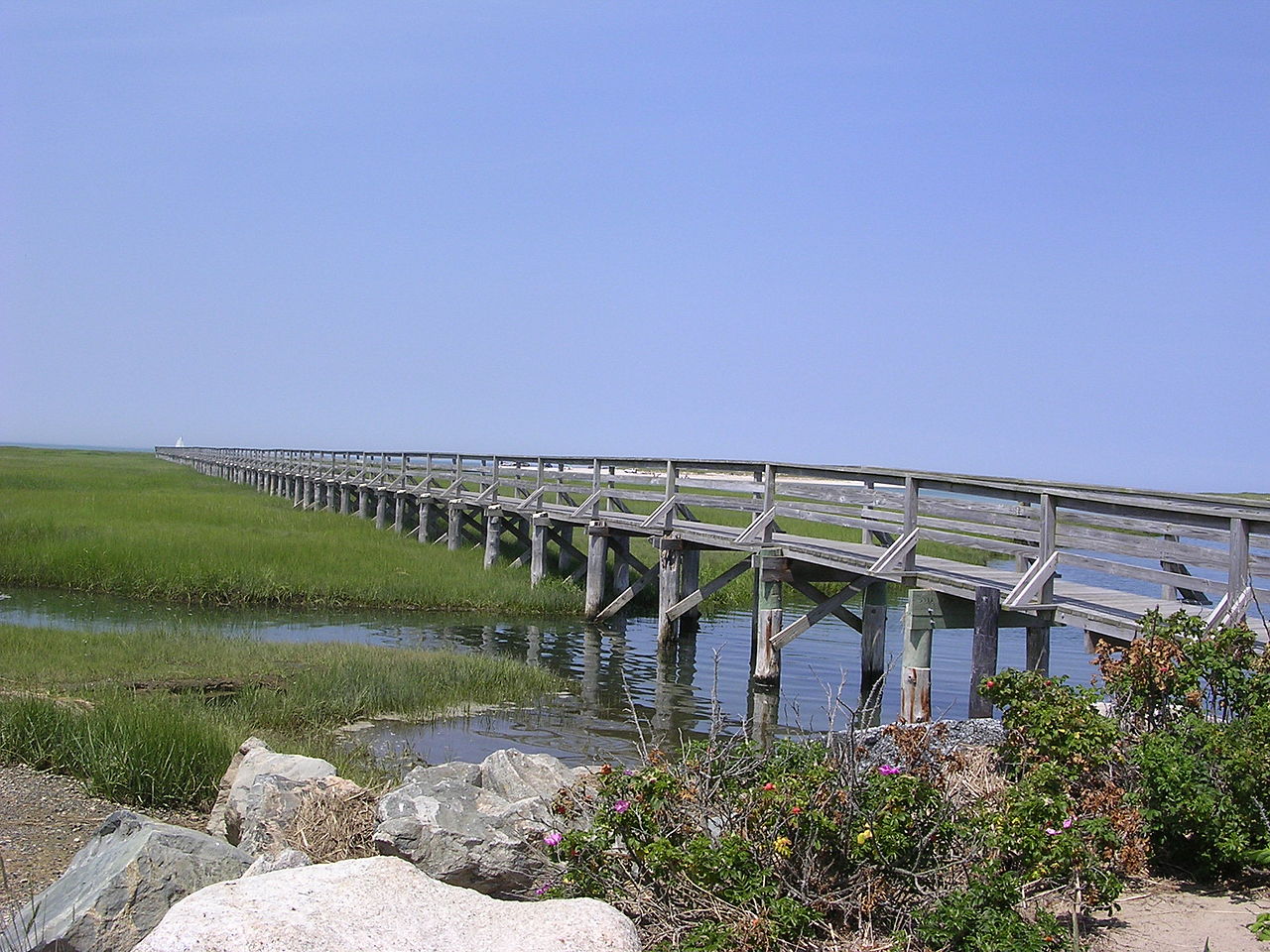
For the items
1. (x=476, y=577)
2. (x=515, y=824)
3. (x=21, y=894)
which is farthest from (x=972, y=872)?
(x=476, y=577)

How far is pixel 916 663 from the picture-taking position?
11.5m

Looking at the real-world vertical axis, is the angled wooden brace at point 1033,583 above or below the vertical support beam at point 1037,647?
above

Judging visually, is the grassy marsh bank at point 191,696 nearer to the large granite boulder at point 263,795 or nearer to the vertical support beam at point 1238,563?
the large granite boulder at point 263,795

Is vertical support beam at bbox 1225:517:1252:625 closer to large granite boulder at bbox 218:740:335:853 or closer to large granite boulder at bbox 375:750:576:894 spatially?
large granite boulder at bbox 375:750:576:894

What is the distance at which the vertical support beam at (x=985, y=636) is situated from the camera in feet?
34.0

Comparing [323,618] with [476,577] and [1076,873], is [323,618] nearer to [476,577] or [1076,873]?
[476,577]

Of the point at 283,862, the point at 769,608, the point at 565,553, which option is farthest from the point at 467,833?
the point at 565,553

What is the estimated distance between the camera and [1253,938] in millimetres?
4898

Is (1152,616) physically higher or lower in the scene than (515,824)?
higher

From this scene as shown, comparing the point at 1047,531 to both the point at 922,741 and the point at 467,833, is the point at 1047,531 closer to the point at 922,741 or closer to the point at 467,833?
the point at 922,741

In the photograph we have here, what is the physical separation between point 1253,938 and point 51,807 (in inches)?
280

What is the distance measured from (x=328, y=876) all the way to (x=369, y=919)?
12.9 inches

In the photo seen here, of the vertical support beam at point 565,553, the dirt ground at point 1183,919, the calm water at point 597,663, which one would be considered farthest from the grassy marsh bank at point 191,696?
the vertical support beam at point 565,553

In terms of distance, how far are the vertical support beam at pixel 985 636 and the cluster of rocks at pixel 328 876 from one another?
178 inches
